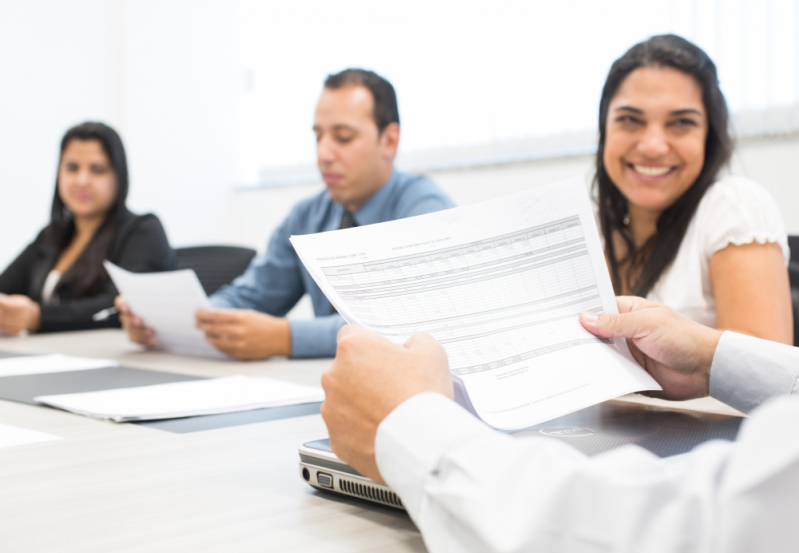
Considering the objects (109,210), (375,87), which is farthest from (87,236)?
(375,87)

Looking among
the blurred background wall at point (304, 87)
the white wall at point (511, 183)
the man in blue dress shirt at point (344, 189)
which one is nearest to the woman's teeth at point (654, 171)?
the white wall at point (511, 183)

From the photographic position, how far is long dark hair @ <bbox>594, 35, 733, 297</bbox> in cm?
149

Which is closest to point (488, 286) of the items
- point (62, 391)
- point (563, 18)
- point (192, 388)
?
point (192, 388)

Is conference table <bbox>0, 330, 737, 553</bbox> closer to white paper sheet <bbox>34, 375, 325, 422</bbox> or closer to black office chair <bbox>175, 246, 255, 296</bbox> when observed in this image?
white paper sheet <bbox>34, 375, 325, 422</bbox>

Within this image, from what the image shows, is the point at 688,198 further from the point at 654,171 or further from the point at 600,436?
the point at 600,436

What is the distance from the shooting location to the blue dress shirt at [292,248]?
2020 mm

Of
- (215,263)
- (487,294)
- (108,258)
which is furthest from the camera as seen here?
(215,263)

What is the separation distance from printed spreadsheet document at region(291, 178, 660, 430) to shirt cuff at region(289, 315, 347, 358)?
82 centimetres

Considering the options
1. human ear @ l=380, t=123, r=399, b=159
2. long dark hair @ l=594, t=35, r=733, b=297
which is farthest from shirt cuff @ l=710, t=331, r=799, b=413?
human ear @ l=380, t=123, r=399, b=159

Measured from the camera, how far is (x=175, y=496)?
1.90 feet

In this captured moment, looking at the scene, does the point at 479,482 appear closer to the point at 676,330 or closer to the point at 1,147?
the point at 676,330

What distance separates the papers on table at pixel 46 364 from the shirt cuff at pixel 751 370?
1004 millimetres

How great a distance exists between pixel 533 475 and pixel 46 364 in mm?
1158

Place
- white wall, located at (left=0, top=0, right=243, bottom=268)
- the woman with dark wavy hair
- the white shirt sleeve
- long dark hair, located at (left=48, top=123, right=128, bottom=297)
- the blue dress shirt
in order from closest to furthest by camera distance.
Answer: the white shirt sleeve, the woman with dark wavy hair, the blue dress shirt, long dark hair, located at (left=48, top=123, right=128, bottom=297), white wall, located at (left=0, top=0, right=243, bottom=268)
